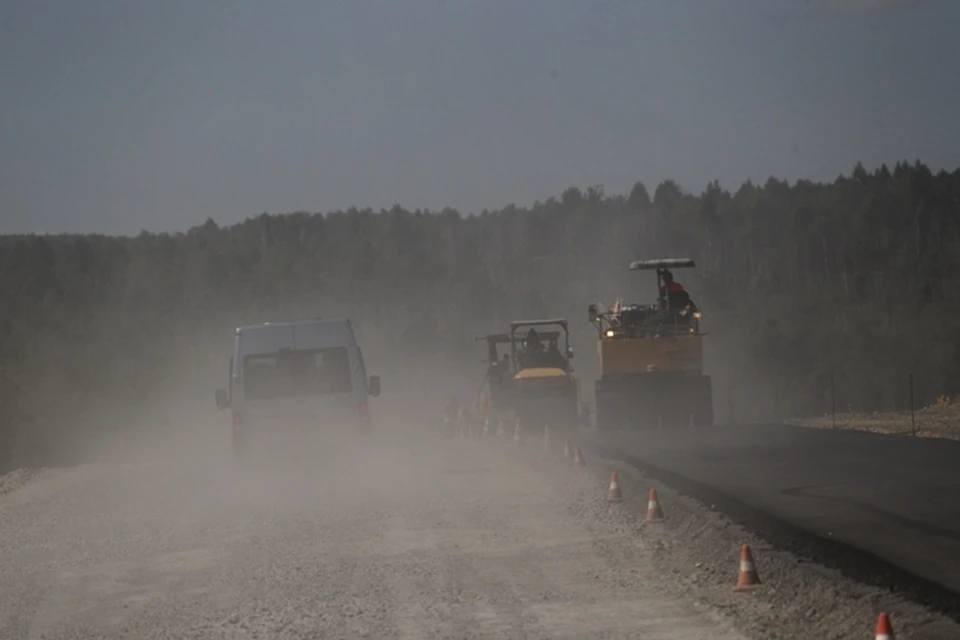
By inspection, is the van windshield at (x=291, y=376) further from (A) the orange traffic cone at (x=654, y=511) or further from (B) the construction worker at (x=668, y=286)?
(B) the construction worker at (x=668, y=286)

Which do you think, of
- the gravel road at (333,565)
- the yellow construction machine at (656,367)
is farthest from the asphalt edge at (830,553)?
the yellow construction machine at (656,367)

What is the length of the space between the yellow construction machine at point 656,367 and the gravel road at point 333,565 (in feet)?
37.2

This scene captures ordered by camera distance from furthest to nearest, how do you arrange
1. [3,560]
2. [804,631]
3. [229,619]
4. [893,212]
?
[893,212], [3,560], [229,619], [804,631]

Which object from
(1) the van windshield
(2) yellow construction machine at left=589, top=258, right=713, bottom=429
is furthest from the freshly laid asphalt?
(1) the van windshield

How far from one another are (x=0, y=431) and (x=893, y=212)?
124289 millimetres

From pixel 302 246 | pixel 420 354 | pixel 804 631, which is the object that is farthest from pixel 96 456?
pixel 302 246

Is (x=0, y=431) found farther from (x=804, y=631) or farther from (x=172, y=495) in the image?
(x=804, y=631)

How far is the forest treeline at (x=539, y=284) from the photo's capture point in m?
95.1

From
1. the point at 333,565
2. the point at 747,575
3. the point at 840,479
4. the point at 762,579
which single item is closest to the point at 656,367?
the point at 840,479

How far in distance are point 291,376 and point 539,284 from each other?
136 meters

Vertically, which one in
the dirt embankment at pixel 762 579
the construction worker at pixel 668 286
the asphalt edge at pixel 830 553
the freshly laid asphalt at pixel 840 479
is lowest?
the dirt embankment at pixel 762 579

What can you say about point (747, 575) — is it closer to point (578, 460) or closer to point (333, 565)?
point (333, 565)

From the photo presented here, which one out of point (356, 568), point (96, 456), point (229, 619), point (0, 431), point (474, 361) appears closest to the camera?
point (229, 619)

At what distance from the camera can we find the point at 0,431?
52.3 metres
